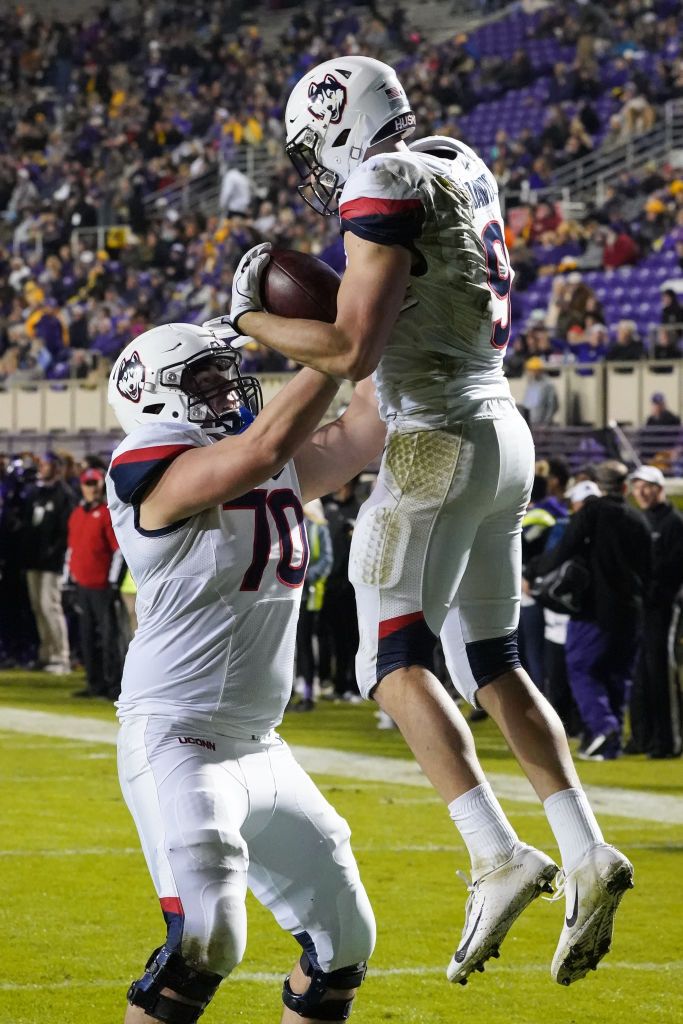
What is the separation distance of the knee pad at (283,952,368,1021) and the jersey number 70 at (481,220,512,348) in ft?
5.13

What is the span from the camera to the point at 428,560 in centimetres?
386

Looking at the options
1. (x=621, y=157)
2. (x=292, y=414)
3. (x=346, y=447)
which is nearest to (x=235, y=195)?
(x=621, y=157)

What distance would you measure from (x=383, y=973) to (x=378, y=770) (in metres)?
4.44

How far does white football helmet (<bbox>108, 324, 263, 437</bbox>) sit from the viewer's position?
3.98 metres

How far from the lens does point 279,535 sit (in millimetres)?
4039

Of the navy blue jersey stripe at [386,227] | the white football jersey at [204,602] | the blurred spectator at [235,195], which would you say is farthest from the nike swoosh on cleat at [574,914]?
the blurred spectator at [235,195]

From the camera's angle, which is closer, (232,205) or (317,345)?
(317,345)

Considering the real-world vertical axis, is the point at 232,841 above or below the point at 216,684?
below

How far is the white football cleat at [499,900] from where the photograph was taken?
145 inches

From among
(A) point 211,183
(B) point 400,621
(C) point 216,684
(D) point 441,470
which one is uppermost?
(A) point 211,183

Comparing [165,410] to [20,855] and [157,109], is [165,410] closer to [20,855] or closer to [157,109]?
[20,855]

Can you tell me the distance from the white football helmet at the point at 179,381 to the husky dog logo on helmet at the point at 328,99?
23.7 inches

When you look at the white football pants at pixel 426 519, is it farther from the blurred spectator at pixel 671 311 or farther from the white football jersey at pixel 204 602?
the blurred spectator at pixel 671 311

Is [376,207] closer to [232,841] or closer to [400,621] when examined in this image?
[400,621]
